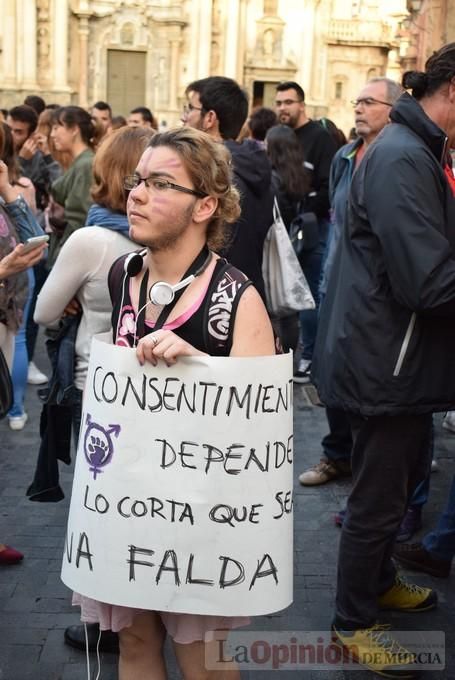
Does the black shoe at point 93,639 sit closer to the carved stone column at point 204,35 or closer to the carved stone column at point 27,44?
the carved stone column at point 27,44

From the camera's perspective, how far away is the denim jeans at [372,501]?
10.5ft

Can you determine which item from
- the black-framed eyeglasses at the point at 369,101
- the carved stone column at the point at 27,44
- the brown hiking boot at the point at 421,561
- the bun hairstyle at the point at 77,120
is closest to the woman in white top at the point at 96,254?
the brown hiking boot at the point at 421,561

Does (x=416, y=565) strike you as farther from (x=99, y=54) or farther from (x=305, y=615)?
(x=99, y=54)

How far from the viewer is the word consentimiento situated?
7.36 ft

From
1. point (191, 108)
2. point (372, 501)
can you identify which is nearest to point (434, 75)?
point (372, 501)

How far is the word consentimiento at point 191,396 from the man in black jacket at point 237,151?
2.49 meters

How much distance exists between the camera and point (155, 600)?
2299mm

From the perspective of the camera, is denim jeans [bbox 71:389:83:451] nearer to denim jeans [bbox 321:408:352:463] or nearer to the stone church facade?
denim jeans [bbox 321:408:352:463]

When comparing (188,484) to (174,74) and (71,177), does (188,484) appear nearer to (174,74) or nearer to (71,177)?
(71,177)

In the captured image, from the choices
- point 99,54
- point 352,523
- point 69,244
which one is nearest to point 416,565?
point 352,523

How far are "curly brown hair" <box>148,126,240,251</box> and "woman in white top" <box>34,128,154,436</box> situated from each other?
993mm

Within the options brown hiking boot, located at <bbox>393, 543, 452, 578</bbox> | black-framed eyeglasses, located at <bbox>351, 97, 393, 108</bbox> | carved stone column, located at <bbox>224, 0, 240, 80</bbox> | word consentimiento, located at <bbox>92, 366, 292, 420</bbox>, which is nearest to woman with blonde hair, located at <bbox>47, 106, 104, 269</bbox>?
black-framed eyeglasses, located at <bbox>351, 97, 393, 108</bbox>

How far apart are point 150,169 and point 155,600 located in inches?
45.8

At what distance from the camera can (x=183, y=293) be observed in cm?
244
